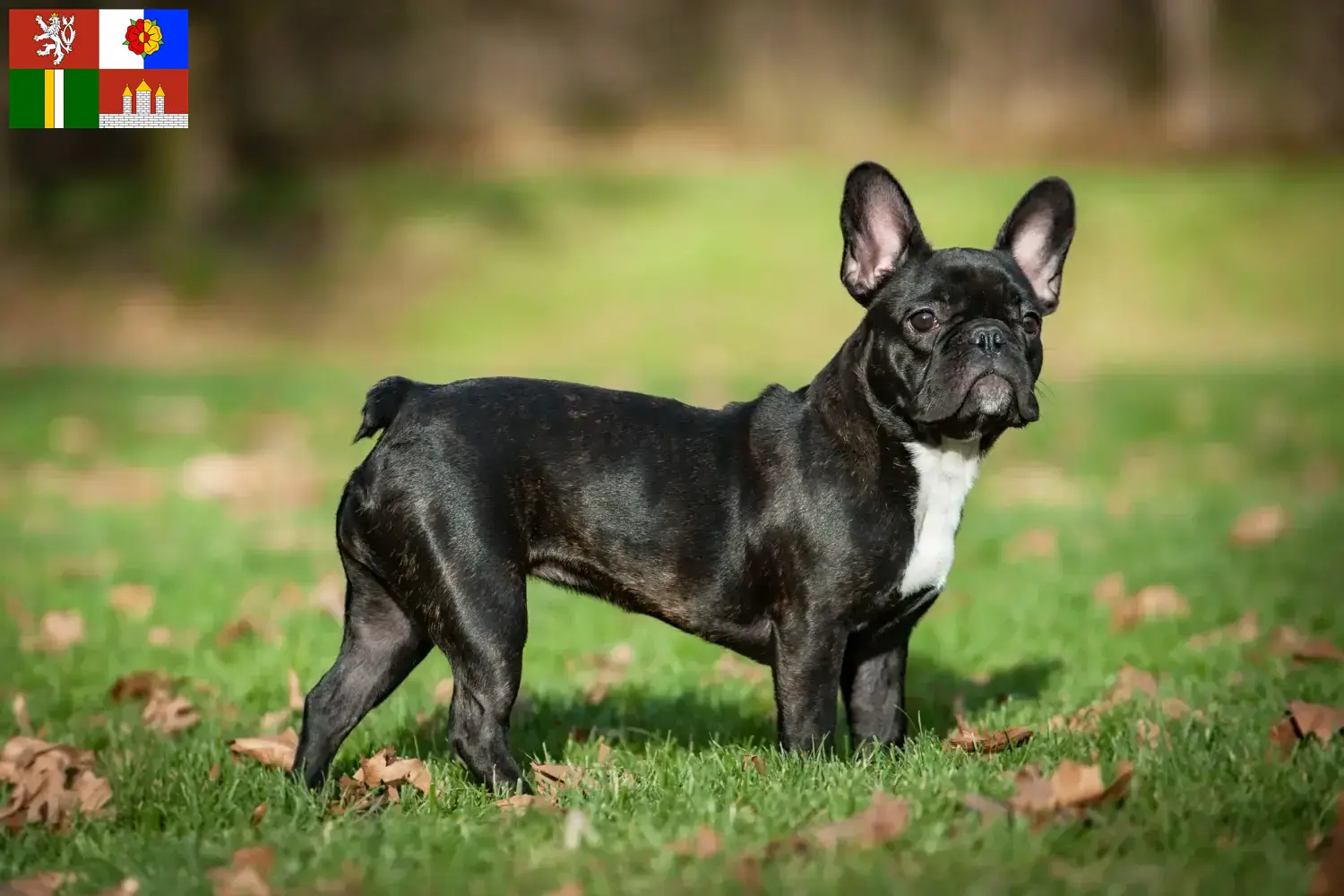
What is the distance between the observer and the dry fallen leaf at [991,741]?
4688 millimetres

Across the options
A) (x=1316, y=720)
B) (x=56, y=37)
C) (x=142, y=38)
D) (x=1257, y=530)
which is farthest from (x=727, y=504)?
(x=56, y=37)

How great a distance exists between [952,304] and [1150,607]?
3.50 meters

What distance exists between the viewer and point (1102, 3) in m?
27.8

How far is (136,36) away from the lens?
428 inches

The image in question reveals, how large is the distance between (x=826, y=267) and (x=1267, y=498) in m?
13.6

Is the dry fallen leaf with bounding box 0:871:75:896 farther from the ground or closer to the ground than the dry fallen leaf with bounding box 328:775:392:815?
farther from the ground

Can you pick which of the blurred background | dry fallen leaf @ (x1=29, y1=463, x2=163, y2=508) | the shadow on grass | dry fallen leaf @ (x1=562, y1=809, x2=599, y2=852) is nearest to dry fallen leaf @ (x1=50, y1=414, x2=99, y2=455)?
dry fallen leaf @ (x1=29, y1=463, x2=163, y2=508)

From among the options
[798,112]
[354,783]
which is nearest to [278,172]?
[798,112]

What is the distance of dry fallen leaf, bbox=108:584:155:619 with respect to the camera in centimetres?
816

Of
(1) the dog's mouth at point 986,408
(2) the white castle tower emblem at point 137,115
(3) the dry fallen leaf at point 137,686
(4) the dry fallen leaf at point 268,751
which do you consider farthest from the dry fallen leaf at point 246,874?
(2) the white castle tower emblem at point 137,115

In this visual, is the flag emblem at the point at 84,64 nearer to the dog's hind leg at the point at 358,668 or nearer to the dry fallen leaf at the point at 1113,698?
the dog's hind leg at the point at 358,668

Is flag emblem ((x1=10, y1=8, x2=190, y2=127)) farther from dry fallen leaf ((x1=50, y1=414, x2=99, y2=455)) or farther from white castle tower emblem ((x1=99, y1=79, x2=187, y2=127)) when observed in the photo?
dry fallen leaf ((x1=50, y1=414, x2=99, y2=455))

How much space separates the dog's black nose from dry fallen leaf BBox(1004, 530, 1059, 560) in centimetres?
499

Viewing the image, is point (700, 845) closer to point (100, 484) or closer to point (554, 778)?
point (554, 778)
